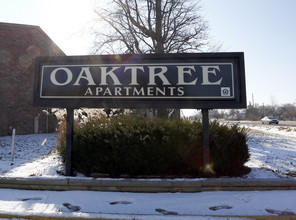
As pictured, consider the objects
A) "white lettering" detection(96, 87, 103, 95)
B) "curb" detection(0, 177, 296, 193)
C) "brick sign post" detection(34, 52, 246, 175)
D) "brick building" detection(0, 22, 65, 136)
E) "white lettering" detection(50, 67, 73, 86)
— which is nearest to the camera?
"curb" detection(0, 177, 296, 193)

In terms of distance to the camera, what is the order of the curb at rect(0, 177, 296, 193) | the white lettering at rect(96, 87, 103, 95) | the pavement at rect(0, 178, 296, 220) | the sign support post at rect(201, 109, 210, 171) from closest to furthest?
the pavement at rect(0, 178, 296, 220)
the curb at rect(0, 177, 296, 193)
the sign support post at rect(201, 109, 210, 171)
the white lettering at rect(96, 87, 103, 95)

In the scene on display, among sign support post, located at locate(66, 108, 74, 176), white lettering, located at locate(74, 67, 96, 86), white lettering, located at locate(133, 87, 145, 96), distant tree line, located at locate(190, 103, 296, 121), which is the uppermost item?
distant tree line, located at locate(190, 103, 296, 121)

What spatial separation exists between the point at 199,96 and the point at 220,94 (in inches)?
19.0

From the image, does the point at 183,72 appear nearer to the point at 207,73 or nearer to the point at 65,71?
the point at 207,73

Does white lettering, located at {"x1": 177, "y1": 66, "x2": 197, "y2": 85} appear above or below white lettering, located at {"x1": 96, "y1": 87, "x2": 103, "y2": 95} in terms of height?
above

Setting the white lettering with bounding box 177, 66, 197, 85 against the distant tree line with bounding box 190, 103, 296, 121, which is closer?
the white lettering with bounding box 177, 66, 197, 85

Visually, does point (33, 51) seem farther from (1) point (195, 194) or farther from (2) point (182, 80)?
(1) point (195, 194)

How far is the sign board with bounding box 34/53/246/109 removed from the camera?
4.59 m

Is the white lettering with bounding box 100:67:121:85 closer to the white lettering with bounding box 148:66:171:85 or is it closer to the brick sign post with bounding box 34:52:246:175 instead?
the brick sign post with bounding box 34:52:246:175

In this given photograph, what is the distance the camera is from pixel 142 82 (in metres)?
4.72

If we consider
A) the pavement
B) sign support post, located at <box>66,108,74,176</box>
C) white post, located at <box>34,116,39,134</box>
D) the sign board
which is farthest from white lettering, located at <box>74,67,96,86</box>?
white post, located at <box>34,116,39,134</box>

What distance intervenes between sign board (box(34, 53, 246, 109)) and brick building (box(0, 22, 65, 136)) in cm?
1303

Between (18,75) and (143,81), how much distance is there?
15.4 m

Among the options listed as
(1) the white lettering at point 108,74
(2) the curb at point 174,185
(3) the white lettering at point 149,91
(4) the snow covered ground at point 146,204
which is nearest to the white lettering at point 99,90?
(1) the white lettering at point 108,74
